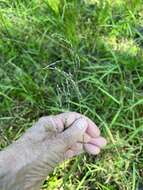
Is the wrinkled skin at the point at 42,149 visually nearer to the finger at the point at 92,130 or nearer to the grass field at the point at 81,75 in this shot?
the finger at the point at 92,130

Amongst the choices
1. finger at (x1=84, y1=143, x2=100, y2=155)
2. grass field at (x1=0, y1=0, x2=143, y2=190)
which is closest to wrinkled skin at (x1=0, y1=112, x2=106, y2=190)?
finger at (x1=84, y1=143, x2=100, y2=155)

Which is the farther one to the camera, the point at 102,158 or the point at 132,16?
the point at 132,16

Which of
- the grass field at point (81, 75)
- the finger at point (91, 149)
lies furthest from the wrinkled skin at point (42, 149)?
the grass field at point (81, 75)

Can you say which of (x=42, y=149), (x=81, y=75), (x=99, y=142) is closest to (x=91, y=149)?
(x=99, y=142)

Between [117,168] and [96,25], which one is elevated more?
[96,25]

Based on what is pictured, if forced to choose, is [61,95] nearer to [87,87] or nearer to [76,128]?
[87,87]

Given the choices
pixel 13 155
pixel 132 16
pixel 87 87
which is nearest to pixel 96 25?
pixel 132 16

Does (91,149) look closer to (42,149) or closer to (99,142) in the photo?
(99,142)
